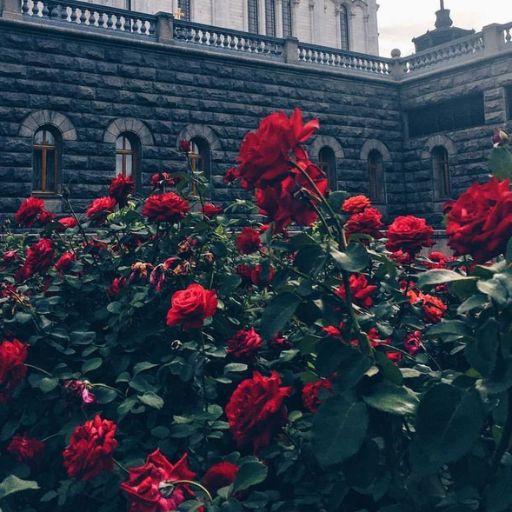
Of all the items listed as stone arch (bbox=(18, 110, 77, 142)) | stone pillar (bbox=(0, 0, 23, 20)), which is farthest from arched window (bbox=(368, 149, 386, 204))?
stone pillar (bbox=(0, 0, 23, 20))

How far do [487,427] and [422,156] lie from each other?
15.8 metres

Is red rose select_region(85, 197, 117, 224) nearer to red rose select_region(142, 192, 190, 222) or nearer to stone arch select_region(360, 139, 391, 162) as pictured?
red rose select_region(142, 192, 190, 222)

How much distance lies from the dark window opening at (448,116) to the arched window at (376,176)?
1.31 m

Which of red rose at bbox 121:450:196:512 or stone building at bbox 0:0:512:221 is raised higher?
stone building at bbox 0:0:512:221

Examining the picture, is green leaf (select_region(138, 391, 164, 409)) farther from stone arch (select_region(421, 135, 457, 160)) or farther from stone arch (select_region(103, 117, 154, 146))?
stone arch (select_region(421, 135, 457, 160))

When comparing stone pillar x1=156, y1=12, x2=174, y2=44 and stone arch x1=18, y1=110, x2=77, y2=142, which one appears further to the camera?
stone pillar x1=156, y1=12, x2=174, y2=44

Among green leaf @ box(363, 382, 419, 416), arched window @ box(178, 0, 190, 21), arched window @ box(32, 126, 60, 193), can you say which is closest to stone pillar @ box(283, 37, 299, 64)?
arched window @ box(32, 126, 60, 193)

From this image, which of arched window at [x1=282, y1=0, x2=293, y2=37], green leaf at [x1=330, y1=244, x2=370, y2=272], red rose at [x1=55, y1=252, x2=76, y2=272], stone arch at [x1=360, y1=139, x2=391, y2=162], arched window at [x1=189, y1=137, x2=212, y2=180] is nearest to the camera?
green leaf at [x1=330, y1=244, x2=370, y2=272]

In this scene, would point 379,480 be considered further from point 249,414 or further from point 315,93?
point 315,93

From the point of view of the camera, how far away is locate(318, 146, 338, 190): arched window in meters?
15.9

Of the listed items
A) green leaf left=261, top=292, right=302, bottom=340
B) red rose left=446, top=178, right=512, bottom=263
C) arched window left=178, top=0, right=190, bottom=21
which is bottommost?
Answer: green leaf left=261, top=292, right=302, bottom=340

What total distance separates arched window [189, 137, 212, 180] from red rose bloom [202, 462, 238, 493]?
12.2m

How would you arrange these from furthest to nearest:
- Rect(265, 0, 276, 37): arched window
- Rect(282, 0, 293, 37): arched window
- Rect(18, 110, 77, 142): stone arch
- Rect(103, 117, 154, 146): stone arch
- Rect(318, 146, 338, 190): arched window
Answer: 1. Rect(282, 0, 293, 37): arched window
2. Rect(265, 0, 276, 37): arched window
3. Rect(318, 146, 338, 190): arched window
4. Rect(103, 117, 154, 146): stone arch
5. Rect(18, 110, 77, 142): stone arch

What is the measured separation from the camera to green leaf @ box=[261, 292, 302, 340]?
1.60m
